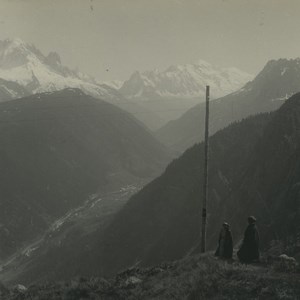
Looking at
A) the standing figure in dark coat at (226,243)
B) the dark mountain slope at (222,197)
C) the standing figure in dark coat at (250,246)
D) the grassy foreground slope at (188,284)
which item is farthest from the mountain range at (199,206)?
the grassy foreground slope at (188,284)

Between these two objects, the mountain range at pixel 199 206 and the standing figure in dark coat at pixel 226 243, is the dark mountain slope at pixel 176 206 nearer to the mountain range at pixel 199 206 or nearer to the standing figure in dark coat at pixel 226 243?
the mountain range at pixel 199 206

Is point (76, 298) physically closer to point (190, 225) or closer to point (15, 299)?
point (15, 299)

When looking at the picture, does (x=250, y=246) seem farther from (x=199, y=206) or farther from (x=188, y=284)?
(x=199, y=206)

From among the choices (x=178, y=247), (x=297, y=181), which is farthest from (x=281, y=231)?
(x=178, y=247)

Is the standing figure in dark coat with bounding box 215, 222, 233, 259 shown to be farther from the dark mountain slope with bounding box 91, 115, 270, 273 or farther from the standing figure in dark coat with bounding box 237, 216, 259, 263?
the dark mountain slope with bounding box 91, 115, 270, 273

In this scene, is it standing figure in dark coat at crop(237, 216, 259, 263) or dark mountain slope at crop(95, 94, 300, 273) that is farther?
dark mountain slope at crop(95, 94, 300, 273)

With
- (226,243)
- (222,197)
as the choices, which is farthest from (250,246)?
(222,197)

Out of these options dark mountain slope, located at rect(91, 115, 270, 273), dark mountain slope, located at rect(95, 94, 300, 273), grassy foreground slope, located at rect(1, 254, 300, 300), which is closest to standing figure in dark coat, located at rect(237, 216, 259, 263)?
grassy foreground slope, located at rect(1, 254, 300, 300)
